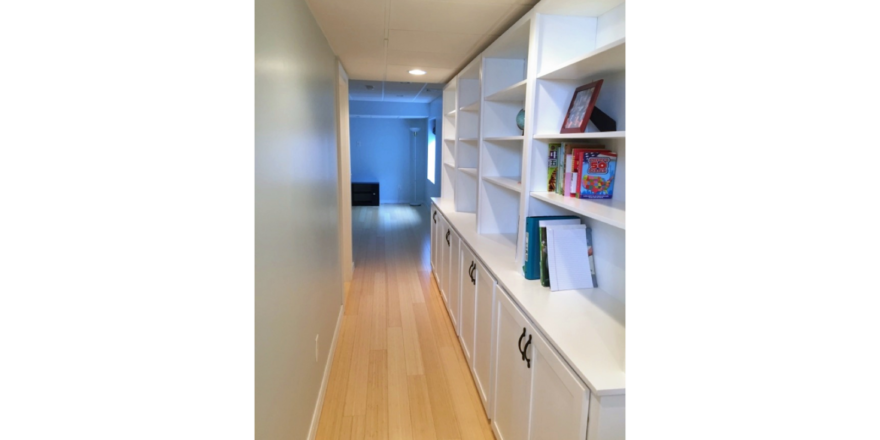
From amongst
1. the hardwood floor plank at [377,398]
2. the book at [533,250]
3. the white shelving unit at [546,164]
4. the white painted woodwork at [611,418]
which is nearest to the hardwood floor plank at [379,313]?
the hardwood floor plank at [377,398]

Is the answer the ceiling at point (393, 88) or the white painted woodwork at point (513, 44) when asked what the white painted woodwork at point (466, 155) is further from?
the ceiling at point (393, 88)

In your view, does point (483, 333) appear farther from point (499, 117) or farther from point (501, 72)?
point (501, 72)

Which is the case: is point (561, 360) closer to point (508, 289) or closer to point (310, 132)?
point (508, 289)

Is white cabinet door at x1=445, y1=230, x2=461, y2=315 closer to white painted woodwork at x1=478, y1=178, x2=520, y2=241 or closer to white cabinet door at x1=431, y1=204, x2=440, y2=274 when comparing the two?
white painted woodwork at x1=478, y1=178, x2=520, y2=241

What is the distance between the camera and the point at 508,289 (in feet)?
6.15

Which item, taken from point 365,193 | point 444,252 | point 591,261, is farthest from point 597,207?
point 365,193

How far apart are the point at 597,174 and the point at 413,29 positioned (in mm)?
1358

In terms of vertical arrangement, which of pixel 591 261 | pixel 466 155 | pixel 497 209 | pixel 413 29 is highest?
pixel 413 29

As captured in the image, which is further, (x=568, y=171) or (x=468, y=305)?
(x=468, y=305)

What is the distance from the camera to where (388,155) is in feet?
32.9

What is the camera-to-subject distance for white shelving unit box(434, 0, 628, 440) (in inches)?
54.0

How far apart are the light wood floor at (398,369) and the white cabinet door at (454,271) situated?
0.22 metres

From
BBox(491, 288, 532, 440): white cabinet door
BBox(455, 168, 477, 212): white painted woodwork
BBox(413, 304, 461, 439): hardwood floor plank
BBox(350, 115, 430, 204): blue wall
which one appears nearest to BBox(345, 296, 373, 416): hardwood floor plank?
BBox(413, 304, 461, 439): hardwood floor plank

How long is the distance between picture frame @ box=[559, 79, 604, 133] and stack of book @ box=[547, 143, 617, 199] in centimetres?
9
